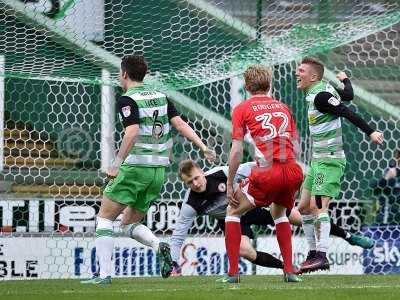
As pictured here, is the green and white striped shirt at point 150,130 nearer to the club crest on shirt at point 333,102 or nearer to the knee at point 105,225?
the knee at point 105,225

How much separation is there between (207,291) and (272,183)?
45.9 inches

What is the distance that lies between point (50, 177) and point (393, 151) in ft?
13.4

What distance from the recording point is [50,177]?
1258 cm

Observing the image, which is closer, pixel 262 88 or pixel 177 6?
pixel 262 88

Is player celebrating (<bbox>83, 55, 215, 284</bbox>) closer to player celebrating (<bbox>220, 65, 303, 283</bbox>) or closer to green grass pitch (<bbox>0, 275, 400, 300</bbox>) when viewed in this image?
green grass pitch (<bbox>0, 275, 400, 300</bbox>)

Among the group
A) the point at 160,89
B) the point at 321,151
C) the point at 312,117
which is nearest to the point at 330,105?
the point at 312,117

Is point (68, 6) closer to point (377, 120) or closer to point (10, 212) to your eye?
point (10, 212)

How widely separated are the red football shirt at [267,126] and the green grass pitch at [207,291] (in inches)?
38.9

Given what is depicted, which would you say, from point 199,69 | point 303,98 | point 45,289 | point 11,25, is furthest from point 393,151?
point 45,289

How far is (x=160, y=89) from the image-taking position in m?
12.3

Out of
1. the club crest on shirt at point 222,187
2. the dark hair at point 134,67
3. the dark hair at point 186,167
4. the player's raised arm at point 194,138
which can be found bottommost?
the club crest on shirt at point 222,187

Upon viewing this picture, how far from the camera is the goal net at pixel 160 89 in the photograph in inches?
483

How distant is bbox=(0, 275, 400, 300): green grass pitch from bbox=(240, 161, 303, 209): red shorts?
670mm

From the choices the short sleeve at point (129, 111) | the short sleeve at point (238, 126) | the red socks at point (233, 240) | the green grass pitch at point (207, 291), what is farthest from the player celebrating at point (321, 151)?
the short sleeve at point (129, 111)
